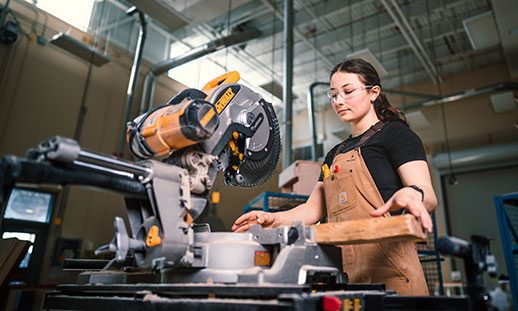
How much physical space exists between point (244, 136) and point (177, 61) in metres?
4.86

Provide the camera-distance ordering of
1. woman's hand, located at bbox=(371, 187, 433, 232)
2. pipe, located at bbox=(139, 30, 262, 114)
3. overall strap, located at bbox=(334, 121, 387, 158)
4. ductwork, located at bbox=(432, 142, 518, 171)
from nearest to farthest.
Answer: woman's hand, located at bbox=(371, 187, 433, 232)
overall strap, located at bbox=(334, 121, 387, 158)
pipe, located at bbox=(139, 30, 262, 114)
ductwork, located at bbox=(432, 142, 518, 171)

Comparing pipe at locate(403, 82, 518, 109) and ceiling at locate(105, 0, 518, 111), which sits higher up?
ceiling at locate(105, 0, 518, 111)

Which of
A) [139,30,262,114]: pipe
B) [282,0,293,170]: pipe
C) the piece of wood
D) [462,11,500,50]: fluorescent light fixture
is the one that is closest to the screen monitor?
[139,30,262,114]: pipe

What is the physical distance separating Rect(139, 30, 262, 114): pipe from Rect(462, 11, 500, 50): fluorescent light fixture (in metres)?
3.03

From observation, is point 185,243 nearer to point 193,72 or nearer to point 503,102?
point 193,72

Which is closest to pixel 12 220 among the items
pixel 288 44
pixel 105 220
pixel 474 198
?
pixel 105 220

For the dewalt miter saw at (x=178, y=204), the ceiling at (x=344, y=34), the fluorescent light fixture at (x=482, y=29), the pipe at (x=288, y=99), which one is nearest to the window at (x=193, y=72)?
the ceiling at (x=344, y=34)

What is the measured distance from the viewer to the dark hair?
1.22m

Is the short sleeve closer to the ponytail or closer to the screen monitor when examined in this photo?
the ponytail

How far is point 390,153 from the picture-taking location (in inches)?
42.6

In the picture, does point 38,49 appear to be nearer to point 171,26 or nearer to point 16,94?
point 16,94

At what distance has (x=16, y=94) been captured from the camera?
473 cm

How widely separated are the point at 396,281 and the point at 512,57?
235 inches

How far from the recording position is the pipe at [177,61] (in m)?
4.97
